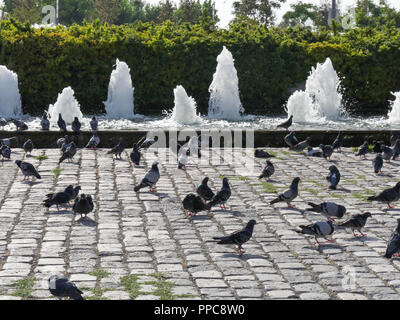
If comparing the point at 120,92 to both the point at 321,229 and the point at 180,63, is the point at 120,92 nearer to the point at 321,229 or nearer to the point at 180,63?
the point at 180,63

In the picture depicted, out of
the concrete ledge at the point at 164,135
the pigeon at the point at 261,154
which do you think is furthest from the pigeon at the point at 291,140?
the pigeon at the point at 261,154

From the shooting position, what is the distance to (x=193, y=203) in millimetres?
10258

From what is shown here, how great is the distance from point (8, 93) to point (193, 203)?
15.7m

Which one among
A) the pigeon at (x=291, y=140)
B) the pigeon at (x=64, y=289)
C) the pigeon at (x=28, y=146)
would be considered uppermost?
the pigeon at (x=291, y=140)

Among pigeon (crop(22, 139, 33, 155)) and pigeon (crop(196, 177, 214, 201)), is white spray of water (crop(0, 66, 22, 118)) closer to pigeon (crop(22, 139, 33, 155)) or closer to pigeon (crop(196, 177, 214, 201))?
pigeon (crop(22, 139, 33, 155))

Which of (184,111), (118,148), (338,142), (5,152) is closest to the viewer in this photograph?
(5,152)

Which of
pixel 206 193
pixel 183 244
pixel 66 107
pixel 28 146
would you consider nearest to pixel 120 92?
pixel 66 107

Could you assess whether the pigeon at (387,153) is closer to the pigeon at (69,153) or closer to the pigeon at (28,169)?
the pigeon at (69,153)

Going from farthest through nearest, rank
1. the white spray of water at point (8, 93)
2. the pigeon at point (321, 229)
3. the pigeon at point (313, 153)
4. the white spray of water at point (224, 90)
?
the white spray of water at point (224, 90)
the white spray of water at point (8, 93)
the pigeon at point (313, 153)
the pigeon at point (321, 229)

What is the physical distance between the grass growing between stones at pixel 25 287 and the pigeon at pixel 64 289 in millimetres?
369

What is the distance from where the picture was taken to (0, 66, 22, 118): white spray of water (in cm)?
2433

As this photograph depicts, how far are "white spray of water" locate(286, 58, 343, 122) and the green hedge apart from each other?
104 cm

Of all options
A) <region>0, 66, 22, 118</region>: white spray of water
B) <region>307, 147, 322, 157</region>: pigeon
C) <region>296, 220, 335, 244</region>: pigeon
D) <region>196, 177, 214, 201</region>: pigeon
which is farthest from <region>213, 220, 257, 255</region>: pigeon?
<region>0, 66, 22, 118</region>: white spray of water

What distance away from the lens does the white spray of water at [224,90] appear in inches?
998
